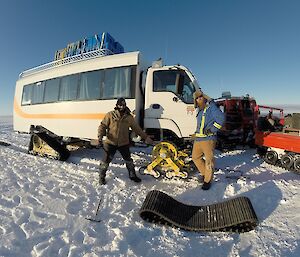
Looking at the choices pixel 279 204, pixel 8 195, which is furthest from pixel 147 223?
pixel 8 195

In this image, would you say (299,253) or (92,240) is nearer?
(299,253)

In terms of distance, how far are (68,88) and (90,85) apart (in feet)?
3.63

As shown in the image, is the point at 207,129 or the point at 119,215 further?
the point at 207,129

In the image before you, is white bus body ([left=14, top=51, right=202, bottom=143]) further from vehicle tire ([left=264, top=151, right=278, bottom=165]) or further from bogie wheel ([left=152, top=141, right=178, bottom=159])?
vehicle tire ([left=264, top=151, right=278, bottom=165])

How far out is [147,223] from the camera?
3920 mm

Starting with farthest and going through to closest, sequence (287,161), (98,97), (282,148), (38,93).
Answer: (38,93), (98,97), (282,148), (287,161)

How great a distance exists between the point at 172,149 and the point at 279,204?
2542 millimetres

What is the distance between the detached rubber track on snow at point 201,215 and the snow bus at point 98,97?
2443 millimetres

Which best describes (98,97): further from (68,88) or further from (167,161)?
(167,161)

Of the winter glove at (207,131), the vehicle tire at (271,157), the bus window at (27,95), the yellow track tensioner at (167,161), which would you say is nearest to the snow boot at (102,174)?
the yellow track tensioner at (167,161)

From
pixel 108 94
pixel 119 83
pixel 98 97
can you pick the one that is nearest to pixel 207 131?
pixel 119 83

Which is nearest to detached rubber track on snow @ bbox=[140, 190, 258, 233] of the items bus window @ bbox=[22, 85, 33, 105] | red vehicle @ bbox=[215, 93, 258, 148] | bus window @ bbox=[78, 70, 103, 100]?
bus window @ bbox=[78, 70, 103, 100]

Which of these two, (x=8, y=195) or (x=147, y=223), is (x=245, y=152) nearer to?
(x=147, y=223)

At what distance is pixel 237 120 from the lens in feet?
37.7
